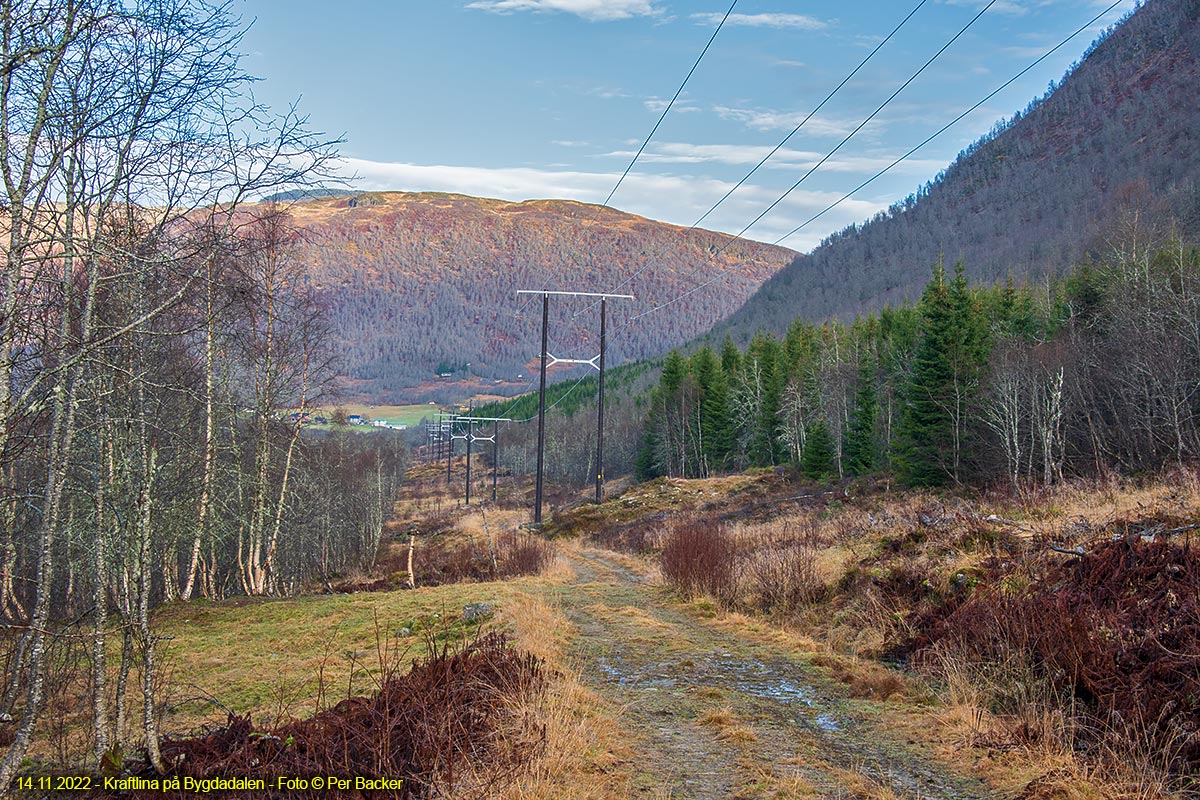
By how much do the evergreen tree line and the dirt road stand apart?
16.6 meters

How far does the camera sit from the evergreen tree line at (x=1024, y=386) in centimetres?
3003

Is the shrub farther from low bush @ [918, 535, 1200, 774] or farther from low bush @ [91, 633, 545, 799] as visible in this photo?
low bush @ [91, 633, 545, 799]

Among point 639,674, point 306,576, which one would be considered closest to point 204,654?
point 639,674

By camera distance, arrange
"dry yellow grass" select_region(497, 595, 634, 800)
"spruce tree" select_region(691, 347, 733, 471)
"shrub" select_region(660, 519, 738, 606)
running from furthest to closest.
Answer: "spruce tree" select_region(691, 347, 733, 471), "shrub" select_region(660, 519, 738, 606), "dry yellow grass" select_region(497, 595, 634, 800)

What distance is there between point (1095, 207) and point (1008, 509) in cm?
14895

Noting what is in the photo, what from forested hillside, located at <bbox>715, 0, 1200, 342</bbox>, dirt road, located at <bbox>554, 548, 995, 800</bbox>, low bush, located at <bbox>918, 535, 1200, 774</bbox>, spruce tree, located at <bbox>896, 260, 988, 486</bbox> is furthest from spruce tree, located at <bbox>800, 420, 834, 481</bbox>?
forested hillside, located at <bbox>715, 0, 1200, 342</bbox>

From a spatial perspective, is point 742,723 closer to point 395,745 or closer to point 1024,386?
point 395,745

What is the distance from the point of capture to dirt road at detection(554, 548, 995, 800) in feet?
18.2

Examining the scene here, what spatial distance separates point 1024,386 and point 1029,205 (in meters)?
149

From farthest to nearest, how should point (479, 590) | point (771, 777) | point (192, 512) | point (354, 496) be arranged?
point (354, 496)
point (192, 512)
point (479, 590)
point (771, 777)

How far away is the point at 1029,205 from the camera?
162 meters

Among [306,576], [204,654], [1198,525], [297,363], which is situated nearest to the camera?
[1198,525]

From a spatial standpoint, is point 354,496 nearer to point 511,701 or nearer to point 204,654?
point 204,654

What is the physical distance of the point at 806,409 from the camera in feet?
194
